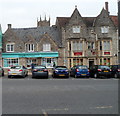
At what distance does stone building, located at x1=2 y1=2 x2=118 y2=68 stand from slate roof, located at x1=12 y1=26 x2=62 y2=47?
180 millimetres

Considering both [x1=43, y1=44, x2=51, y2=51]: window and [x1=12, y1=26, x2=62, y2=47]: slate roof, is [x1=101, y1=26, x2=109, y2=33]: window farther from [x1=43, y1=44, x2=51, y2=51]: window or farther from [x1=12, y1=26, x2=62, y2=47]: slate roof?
[x1=43, y1=44, x2=51, y2=51]: window

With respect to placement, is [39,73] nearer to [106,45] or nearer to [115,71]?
[115,71]

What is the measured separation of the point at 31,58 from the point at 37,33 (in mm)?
5532

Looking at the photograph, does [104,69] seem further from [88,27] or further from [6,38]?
[6,38]

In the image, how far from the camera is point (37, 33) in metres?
38.2

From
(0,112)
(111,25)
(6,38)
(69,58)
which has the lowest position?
(0,112)

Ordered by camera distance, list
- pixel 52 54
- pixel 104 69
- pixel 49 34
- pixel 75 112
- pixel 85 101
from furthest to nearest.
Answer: pixel 49 34, pixel 52 54, pixel 104 69, pixel 85 101, pixel 75 112

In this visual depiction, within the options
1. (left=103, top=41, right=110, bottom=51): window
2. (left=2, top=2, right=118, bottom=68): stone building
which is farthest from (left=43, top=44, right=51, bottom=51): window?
(left=103, top=41, right=110, bottom=51): window

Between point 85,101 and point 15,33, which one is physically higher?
point 15,33

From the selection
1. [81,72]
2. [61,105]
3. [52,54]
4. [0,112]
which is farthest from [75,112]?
[52,54]

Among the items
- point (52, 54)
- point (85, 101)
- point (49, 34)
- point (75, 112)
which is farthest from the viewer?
point (49, 34)

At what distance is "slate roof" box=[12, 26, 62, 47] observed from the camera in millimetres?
36688

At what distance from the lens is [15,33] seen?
3656 centimetres

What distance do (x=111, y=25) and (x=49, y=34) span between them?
1155 cm
